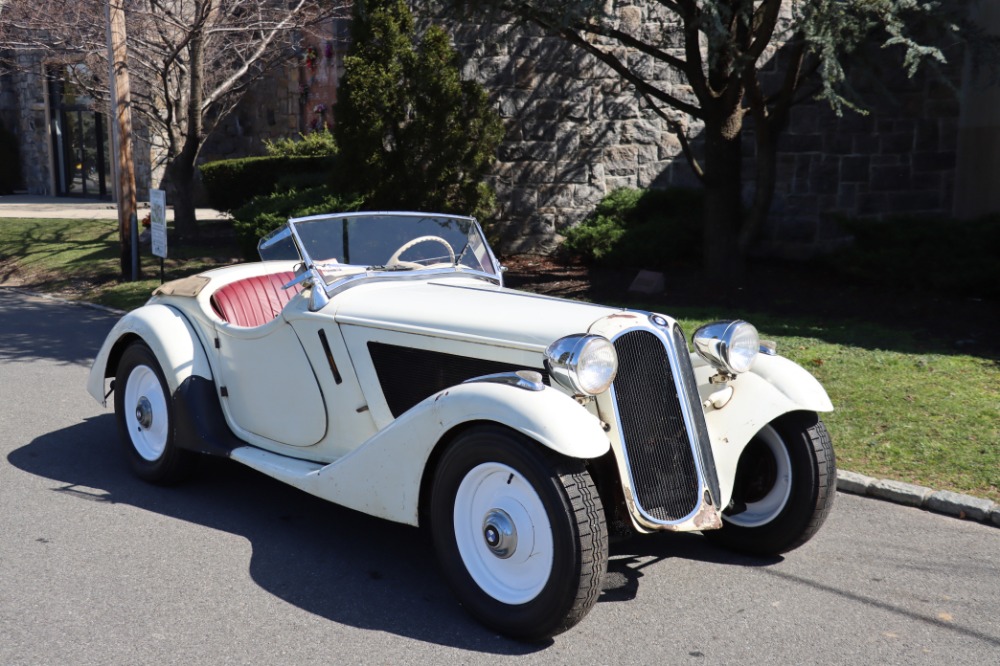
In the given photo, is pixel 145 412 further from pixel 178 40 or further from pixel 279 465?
pixel 178 40

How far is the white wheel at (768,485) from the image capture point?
4.37 m

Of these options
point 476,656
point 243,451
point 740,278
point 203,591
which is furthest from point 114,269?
point 476,656

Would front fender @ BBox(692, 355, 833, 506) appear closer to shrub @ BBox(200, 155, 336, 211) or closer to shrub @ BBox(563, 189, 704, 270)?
shrub @ BBox(563, 189, 704, 270)

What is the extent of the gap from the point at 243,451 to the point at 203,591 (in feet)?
3.24

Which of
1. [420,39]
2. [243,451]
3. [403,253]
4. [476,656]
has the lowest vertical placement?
[476,656]

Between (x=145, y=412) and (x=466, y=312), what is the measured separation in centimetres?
221

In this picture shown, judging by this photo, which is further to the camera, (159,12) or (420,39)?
(159,12)

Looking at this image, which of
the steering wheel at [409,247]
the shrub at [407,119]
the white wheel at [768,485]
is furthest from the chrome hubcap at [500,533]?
the shrub at [407,119]

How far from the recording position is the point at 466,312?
4348 millimetres

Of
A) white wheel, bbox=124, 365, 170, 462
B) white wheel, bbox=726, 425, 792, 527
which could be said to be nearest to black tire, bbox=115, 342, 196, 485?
white wheel, bbox=124, 365, 170, 462

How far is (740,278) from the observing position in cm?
1064

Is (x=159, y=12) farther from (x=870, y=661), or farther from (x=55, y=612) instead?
(x=870, y=661)

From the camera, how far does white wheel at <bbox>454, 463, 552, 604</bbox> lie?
12.0 feet

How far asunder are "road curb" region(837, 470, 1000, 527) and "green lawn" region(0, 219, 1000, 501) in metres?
0.14
